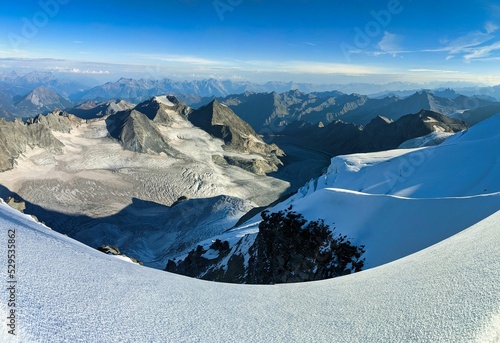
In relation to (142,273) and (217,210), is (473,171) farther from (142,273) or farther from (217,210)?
(217,210)

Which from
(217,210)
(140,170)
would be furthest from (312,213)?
(140,170)

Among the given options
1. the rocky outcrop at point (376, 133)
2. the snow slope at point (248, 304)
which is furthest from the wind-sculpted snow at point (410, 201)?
the rocky outcrop at point (376, 133)

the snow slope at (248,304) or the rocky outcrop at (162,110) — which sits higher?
the snow slope at (248,304)

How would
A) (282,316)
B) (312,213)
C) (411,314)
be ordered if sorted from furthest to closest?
1. (312,213)
2. (282,316)
3. (411,314)

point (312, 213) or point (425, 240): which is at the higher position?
point (425, 240)

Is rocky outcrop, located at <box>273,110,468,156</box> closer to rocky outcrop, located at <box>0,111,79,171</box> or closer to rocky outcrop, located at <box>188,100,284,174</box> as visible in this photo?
rocky outcrop, located at <box>188,100,284,174</box>

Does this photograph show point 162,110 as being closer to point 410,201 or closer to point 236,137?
point 236,137

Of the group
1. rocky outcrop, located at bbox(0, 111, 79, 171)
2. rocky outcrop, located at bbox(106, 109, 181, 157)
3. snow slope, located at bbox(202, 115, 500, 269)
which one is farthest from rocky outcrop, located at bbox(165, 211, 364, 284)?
rocky outcrop, located at bbox(106, 109, 181, 157)

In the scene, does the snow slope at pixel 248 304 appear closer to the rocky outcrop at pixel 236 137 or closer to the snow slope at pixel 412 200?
the snow slope at pixel 412 200

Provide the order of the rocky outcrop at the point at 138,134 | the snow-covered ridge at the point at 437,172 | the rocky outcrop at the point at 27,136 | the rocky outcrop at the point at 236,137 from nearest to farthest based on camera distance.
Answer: the snow-covered ridge at the point at 437,172 → the rocky outcrop at the point at 27,136 → the rocky outcrop at the point at 138,134 → the rocky outcrop at the point at 236,137
